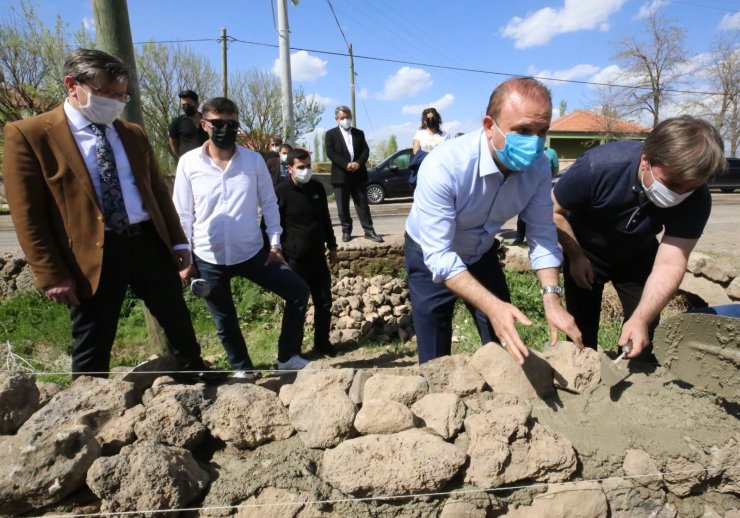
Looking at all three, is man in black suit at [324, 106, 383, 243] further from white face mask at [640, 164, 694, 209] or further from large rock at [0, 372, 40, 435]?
large rock at [0, 372, 40, 435]

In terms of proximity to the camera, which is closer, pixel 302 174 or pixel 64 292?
pixel 64 292

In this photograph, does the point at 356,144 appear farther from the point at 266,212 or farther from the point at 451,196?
the point at 451,196

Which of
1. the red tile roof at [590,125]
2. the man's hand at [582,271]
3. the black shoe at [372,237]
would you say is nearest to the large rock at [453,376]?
the man's hand at [582,271]

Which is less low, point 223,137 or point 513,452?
point 223,137

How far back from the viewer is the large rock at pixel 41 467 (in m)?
1.61

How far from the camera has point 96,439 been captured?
6.07 ft

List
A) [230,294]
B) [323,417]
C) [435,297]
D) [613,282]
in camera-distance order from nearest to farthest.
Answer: [323,417]
[435,297]
[613,282]
[230,294]

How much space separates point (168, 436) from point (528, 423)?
4.52ft

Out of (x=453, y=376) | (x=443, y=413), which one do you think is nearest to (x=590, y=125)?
(x=453, y=376)

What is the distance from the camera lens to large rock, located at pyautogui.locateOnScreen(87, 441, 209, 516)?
1619 millimetres

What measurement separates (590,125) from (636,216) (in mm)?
37215

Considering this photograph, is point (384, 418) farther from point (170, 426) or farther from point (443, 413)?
point (170, 426)

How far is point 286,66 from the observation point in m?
11.1

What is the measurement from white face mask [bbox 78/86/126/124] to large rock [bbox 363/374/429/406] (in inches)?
71.6
